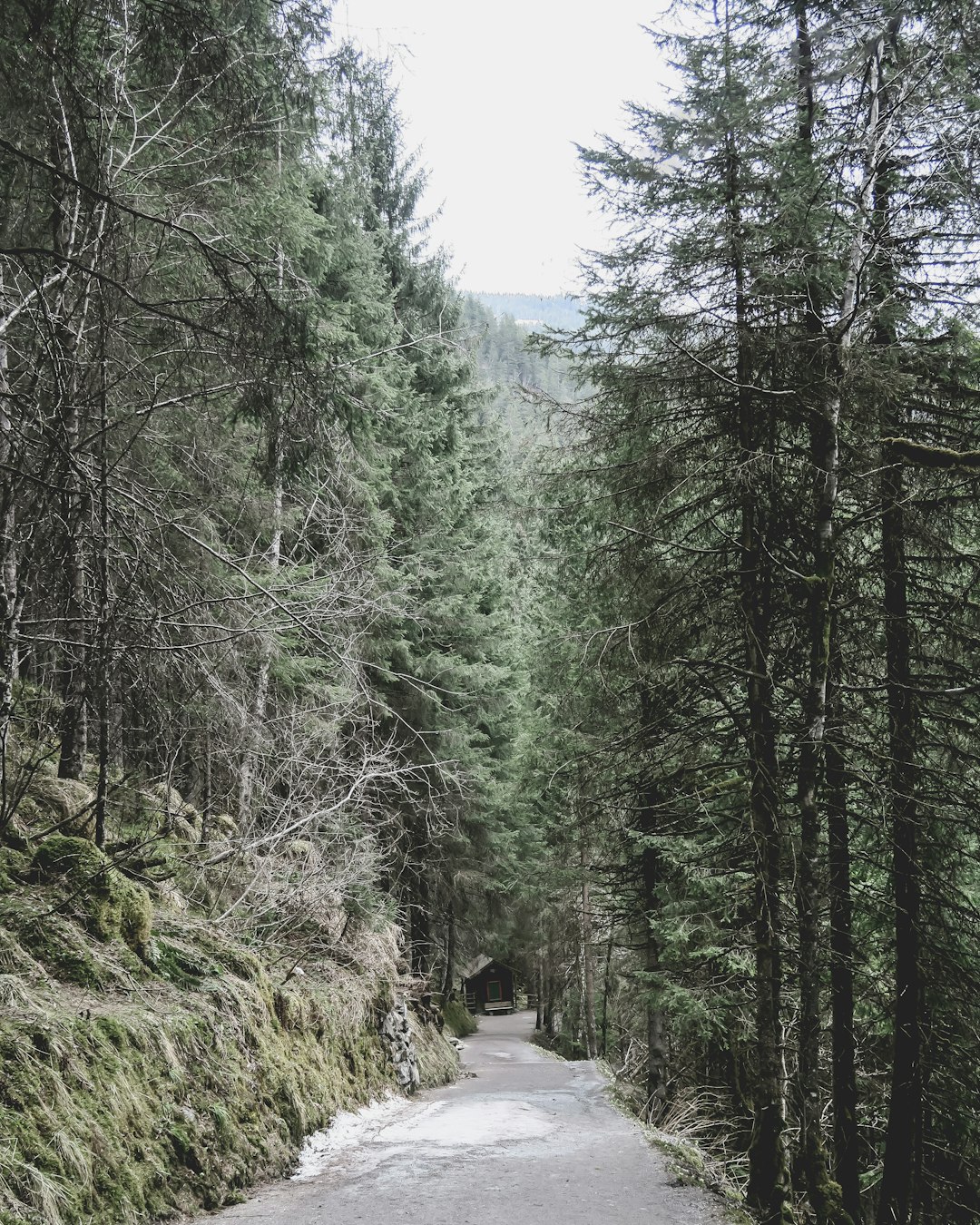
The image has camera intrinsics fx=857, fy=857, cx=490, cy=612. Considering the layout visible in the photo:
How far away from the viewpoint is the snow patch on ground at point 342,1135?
21.6ft

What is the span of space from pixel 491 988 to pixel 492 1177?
4963 cm

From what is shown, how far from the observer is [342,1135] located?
800cm

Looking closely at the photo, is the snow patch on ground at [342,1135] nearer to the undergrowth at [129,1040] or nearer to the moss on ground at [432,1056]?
the undergrowth at [129,1040]

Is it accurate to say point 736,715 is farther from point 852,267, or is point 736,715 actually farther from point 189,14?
point 189,14

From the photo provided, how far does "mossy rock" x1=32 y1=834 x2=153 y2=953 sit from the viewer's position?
5.43 m

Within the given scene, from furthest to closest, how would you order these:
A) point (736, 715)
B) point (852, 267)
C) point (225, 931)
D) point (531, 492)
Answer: point (531, 492) < point (225, 931) < point (736, 715) < point (852, 267)

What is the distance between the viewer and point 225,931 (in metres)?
8.22

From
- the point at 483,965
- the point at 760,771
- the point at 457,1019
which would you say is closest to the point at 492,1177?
the point at 760,771

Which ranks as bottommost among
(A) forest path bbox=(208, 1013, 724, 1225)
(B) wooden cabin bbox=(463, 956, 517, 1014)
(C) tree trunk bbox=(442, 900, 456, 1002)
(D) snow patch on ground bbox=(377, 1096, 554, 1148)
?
(B) wooden cabin bbox=(463, 956, 517, 1014)

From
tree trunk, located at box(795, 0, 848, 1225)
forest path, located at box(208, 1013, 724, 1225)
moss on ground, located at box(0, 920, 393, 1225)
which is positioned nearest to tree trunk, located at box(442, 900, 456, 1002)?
forest path, located at box(208, 1013, 724, 1225)

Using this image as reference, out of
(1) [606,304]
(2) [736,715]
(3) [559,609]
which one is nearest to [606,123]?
(1) [606,304]

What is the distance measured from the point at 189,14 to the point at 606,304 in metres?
5.51

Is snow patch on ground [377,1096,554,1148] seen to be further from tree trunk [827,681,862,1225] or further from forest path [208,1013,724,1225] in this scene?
tree trunk [827,681,862,1225]

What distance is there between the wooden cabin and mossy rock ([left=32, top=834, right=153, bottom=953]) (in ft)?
158
